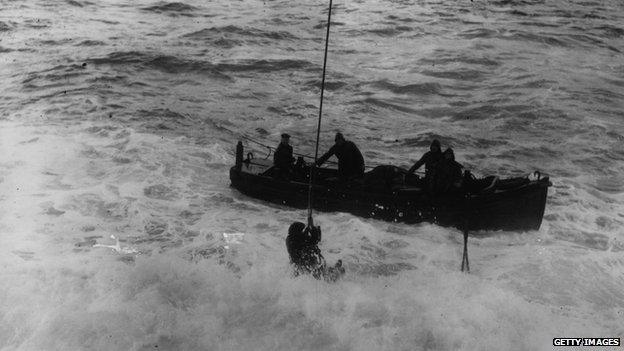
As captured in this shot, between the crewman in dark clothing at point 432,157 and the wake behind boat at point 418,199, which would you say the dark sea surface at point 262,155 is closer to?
the wake behind boat at point 418,199

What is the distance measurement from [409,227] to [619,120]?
10.9m

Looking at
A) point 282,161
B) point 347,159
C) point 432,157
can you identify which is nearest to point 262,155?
point 282,161

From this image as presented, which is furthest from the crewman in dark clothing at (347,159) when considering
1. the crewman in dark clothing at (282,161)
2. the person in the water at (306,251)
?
the person in the water at (306,251)

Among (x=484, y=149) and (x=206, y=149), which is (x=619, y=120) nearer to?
(x=484, y=149)

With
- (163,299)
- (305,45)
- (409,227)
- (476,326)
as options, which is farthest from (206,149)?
(305,45)

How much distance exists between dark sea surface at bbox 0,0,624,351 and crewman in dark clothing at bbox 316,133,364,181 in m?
Result: 0.89

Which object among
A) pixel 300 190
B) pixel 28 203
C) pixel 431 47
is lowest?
pixel 28 203

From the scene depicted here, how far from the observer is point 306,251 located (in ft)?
24.3

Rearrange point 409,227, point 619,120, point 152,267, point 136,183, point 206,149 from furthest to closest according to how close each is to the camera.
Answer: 1. point 619,120
2. point 206,149
3. point 136,183
4. point 409,227
5. point 152,267

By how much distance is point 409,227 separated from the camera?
35.0 feet

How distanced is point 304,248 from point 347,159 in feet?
12.7

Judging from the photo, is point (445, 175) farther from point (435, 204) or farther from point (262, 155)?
point (262, 155)

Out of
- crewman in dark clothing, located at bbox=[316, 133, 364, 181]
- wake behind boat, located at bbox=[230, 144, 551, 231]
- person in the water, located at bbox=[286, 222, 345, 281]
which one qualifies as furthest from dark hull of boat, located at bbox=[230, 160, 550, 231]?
person in the water, located at bbox=[286, 222, 345, 281]

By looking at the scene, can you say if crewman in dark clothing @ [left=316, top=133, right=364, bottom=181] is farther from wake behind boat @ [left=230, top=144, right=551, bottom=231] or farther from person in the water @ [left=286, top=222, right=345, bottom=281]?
person in the water @ [left=286, top=222, right=345, bottom=281]
